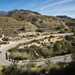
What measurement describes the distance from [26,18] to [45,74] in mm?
127727

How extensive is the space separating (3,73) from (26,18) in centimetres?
12533

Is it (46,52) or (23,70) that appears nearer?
(23,70)

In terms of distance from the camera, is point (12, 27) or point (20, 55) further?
point (12, 27)

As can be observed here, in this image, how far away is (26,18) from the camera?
15500 cm

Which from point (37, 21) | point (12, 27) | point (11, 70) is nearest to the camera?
point (11, 70)

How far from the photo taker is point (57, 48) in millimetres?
50125

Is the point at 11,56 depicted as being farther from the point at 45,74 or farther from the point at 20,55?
the point at 45,74

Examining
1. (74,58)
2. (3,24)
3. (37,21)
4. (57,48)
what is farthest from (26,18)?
(74,58)

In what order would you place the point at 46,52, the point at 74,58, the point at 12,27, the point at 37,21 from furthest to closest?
the point at 37,21, the point at 12,27, the point at 46,52, the point at 74,58


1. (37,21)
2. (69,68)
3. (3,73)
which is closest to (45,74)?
(69,68)

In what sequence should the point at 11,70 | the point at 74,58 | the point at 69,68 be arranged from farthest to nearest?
the point at 74,58 → the point at 11,70 → the point at 69,68

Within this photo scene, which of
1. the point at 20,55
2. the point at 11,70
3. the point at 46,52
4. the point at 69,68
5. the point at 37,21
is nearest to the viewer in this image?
the point at 69,68

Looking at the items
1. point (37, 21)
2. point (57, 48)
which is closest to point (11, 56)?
point (57, 48)

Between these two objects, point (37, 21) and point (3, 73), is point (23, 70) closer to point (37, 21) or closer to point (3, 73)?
point (3, 73)
